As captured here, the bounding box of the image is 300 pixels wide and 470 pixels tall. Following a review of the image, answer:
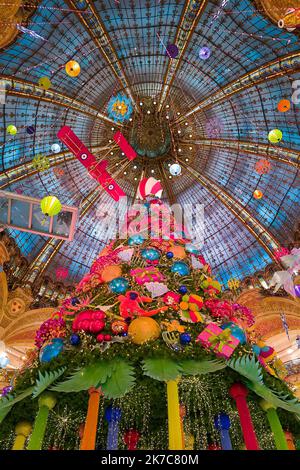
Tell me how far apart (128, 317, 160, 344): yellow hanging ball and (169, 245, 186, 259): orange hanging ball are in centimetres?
272

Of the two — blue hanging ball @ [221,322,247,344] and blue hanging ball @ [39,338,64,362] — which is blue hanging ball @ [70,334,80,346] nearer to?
blue hanging ball @ [39,338,64,362]

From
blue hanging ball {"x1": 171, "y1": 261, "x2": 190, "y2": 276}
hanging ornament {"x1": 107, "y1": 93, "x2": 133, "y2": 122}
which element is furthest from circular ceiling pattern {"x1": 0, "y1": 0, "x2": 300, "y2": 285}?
blue hanging ball {"x1": 171, "y1": 261, "x2": 190, "y2": 276}

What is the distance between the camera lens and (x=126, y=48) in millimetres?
15680

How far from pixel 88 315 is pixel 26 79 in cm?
1201

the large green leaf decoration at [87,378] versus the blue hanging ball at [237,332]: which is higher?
the blue hanging ball at [237,332]

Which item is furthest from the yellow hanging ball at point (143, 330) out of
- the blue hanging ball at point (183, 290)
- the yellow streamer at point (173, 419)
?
the blue hanging ball at point (183, 290)

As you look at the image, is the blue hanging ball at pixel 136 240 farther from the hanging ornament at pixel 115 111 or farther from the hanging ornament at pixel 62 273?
the hanging ornament at pixel 62 273

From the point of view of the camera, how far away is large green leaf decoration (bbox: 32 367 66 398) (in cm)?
597

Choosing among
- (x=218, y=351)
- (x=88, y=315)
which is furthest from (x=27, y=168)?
(x=218, y=351)

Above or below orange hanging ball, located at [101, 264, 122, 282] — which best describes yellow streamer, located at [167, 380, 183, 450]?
below

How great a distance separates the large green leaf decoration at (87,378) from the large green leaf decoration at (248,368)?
2217 mm

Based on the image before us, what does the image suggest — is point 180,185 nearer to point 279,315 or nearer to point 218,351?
point 279,315

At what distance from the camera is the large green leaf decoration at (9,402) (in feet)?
20.1

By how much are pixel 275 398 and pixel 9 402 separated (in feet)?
15.6
